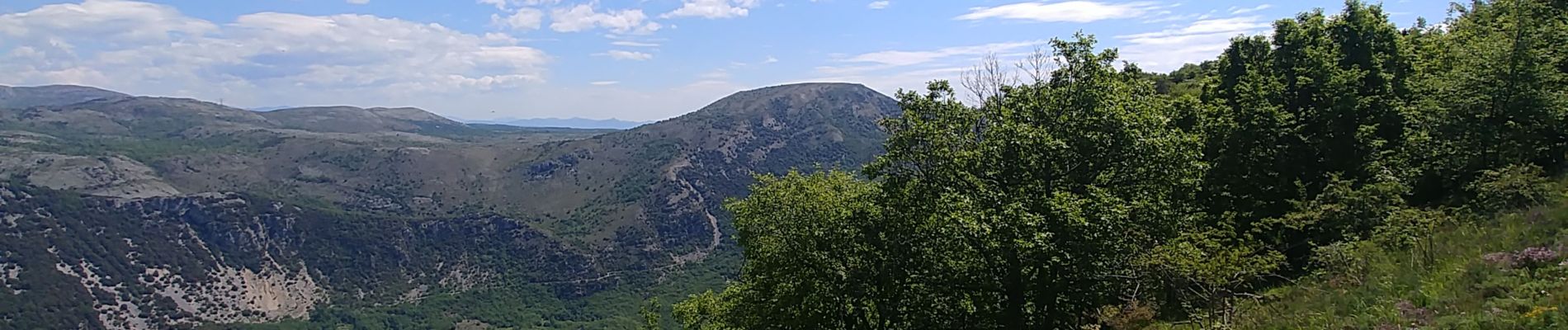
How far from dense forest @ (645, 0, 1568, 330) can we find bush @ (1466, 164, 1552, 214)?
2.2 inches

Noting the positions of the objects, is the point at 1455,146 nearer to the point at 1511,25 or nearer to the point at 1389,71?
the point at 1511,25

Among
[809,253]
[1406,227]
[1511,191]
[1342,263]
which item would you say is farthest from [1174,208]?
[809,253]

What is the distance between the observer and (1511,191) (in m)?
16.6

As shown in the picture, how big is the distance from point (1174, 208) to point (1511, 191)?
6226mm

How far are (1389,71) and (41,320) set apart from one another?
232 m

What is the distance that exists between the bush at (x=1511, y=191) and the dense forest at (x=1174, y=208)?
0.06 metres

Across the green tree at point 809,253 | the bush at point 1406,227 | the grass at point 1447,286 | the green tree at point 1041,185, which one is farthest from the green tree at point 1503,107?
the green tree at point 809,253

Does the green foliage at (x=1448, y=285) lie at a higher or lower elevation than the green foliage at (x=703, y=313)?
higher

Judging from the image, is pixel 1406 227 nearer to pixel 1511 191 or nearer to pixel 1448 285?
pixel 1511 191

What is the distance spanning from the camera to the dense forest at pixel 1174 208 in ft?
49.5

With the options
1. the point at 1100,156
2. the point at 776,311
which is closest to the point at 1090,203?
the point at 1100,156

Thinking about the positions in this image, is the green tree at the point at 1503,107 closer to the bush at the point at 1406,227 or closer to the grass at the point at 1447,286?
the bush at the point at 1406,227

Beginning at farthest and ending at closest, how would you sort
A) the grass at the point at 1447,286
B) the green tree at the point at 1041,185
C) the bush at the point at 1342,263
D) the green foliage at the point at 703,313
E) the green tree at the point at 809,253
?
the green foliage at the point at 703,313, the green tree at the point at 809,253, the green tree at the point at 1041,185, the bush at the point at 1342,263, the grass at the point at 1447,286

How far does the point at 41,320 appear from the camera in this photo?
568ft
